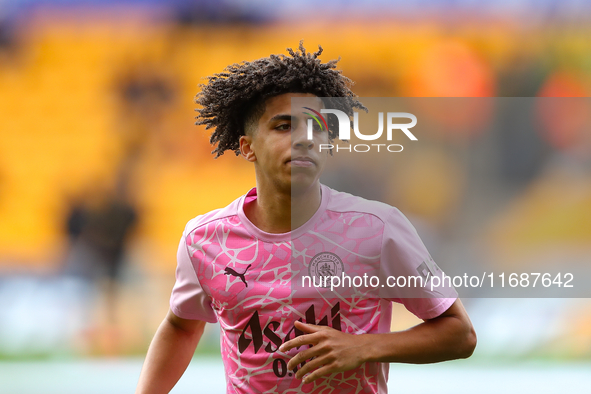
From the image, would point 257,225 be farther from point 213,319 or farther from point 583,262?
point 583,262

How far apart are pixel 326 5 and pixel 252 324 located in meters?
2.84

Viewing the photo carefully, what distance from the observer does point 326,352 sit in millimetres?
1137

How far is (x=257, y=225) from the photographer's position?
138cm

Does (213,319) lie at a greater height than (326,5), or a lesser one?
lesser

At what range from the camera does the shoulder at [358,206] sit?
1.27m

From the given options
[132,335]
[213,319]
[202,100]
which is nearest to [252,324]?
[213,319]

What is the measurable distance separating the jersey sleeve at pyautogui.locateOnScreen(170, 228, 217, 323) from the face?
29 centimetres

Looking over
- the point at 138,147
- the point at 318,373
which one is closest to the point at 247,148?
the point at 318,373

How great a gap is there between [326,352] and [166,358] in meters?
0.52

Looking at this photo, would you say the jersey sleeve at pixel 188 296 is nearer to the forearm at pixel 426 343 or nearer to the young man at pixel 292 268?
the young man at pixel 292 268

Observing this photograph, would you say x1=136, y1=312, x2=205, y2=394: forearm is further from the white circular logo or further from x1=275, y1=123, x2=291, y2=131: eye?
x1=275, y1=123, x2=291, y2=131: eye

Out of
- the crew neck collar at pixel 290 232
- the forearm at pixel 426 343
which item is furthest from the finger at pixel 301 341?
the crew neck collar at pixel 290 232

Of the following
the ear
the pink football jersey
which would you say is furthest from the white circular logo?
the ear

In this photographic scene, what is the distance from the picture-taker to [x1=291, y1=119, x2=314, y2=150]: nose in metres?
1.27
